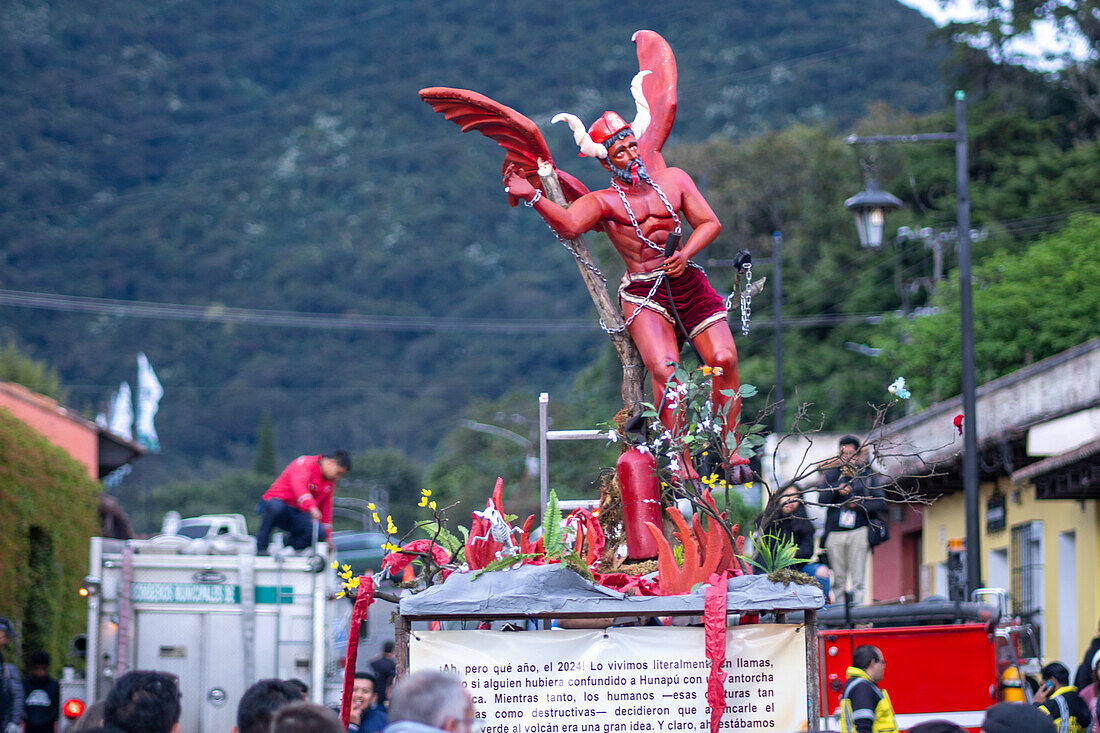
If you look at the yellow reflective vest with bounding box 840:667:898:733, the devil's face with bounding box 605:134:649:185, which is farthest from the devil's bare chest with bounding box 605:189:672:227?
the yellow reflective vest with bounding box 840:667:898:733

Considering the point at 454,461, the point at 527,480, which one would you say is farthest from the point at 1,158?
the point at 527,480

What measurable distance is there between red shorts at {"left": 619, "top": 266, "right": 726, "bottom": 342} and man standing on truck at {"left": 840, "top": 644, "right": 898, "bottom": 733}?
231 cm

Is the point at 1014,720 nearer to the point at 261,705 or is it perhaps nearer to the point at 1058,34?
the point at 261,705

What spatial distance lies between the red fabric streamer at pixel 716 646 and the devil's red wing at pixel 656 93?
3290 millimetres

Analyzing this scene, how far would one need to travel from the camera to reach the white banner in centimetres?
760

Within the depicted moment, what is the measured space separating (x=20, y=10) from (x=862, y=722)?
533 ft

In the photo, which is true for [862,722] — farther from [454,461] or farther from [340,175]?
[340,175]

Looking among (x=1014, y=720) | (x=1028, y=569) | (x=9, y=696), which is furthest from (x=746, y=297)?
(x=1028, y=569)

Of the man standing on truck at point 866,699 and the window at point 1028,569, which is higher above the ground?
the window at point 1028,569

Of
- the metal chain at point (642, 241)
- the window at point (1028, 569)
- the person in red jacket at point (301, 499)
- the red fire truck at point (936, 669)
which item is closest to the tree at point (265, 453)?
the window at point (1028, 569)

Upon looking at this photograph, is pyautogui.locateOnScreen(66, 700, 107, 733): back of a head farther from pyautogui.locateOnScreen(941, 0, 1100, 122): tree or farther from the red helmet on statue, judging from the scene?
pyautogui.locateOnScreen(941, 0, 1100, 122): tree

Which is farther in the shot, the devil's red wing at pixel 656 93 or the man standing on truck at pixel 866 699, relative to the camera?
the devil's red wing at pixel 656 93

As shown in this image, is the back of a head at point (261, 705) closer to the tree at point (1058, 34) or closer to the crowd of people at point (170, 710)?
the crowd of people at point (170, 710)

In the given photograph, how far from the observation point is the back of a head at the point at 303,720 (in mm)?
5492
